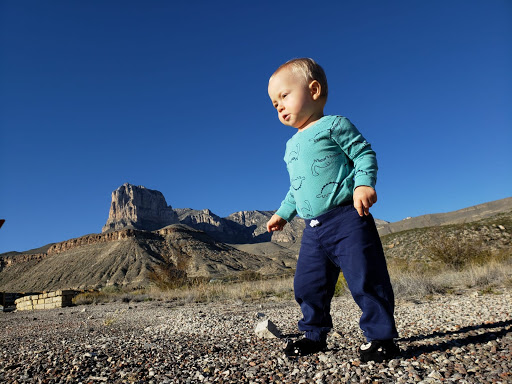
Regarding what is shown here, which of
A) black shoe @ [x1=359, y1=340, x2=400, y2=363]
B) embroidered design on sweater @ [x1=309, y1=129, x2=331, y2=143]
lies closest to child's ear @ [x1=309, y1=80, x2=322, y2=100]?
embroidered design on sweater @ [x1=309, y1=129, x2=331, y2=143]

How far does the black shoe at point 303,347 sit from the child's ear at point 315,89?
1699 mm

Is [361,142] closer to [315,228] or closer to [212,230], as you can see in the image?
[315,228]

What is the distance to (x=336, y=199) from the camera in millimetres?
2258

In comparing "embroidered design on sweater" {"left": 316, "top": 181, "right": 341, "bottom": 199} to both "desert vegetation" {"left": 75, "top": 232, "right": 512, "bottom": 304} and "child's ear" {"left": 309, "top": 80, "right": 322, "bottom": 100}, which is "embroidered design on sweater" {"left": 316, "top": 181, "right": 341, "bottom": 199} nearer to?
"child's ear" {"left": 309, "top": 80, "right": 322, "bottom": 100}

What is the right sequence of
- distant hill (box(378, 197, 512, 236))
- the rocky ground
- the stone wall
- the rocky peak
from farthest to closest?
the rocky peak
distant hill (box(378, 197, 512, 236))
the stone wall
the rocky ground

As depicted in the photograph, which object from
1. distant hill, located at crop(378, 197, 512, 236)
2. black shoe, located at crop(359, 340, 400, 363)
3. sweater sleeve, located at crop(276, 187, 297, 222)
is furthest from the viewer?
distant hill, located at crop(378, 197, 512, 236)

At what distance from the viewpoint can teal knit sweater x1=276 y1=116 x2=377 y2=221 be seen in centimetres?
225

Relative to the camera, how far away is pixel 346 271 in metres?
2.14

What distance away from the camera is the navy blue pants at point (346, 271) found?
2061 mm

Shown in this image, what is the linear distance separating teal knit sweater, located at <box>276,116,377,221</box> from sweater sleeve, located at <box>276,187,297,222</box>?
0.97 ft

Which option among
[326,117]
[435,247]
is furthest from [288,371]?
[435,247]

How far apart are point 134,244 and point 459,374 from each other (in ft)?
224

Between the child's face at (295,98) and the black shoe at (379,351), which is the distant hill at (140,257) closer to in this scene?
the child's face at (295,98)

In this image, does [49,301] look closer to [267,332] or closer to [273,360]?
[267,332]
